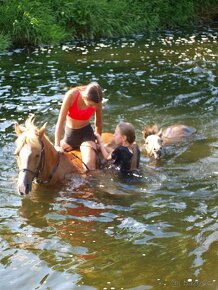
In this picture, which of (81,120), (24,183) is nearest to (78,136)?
(81,120)

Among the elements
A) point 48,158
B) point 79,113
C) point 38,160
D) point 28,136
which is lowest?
point 48,158

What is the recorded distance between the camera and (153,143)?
9.77 m

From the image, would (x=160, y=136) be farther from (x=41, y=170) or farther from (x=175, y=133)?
(x=41, y=170)

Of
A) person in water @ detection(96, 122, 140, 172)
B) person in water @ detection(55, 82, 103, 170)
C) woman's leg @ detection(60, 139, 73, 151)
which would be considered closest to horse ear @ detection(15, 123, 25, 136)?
person in water @ detection(55, 82, 103, 170)

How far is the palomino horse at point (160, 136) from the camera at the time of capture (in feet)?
31.9

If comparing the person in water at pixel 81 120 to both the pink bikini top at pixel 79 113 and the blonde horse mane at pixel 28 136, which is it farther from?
the blonde horse mane at pixel 28 136

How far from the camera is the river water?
581 cm

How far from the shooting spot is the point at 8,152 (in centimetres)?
995

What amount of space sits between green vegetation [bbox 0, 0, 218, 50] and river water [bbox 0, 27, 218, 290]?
452 centimetres

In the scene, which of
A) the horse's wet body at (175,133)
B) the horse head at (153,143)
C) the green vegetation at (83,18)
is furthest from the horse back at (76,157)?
the green vegetation at (83,18)

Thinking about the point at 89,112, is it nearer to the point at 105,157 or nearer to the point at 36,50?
the point at 105,157

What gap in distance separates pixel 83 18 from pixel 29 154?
15.3 m

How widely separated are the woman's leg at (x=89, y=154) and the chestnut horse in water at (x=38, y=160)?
9 centimetres

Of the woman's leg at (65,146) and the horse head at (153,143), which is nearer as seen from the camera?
the woman's leg at (65,146)
